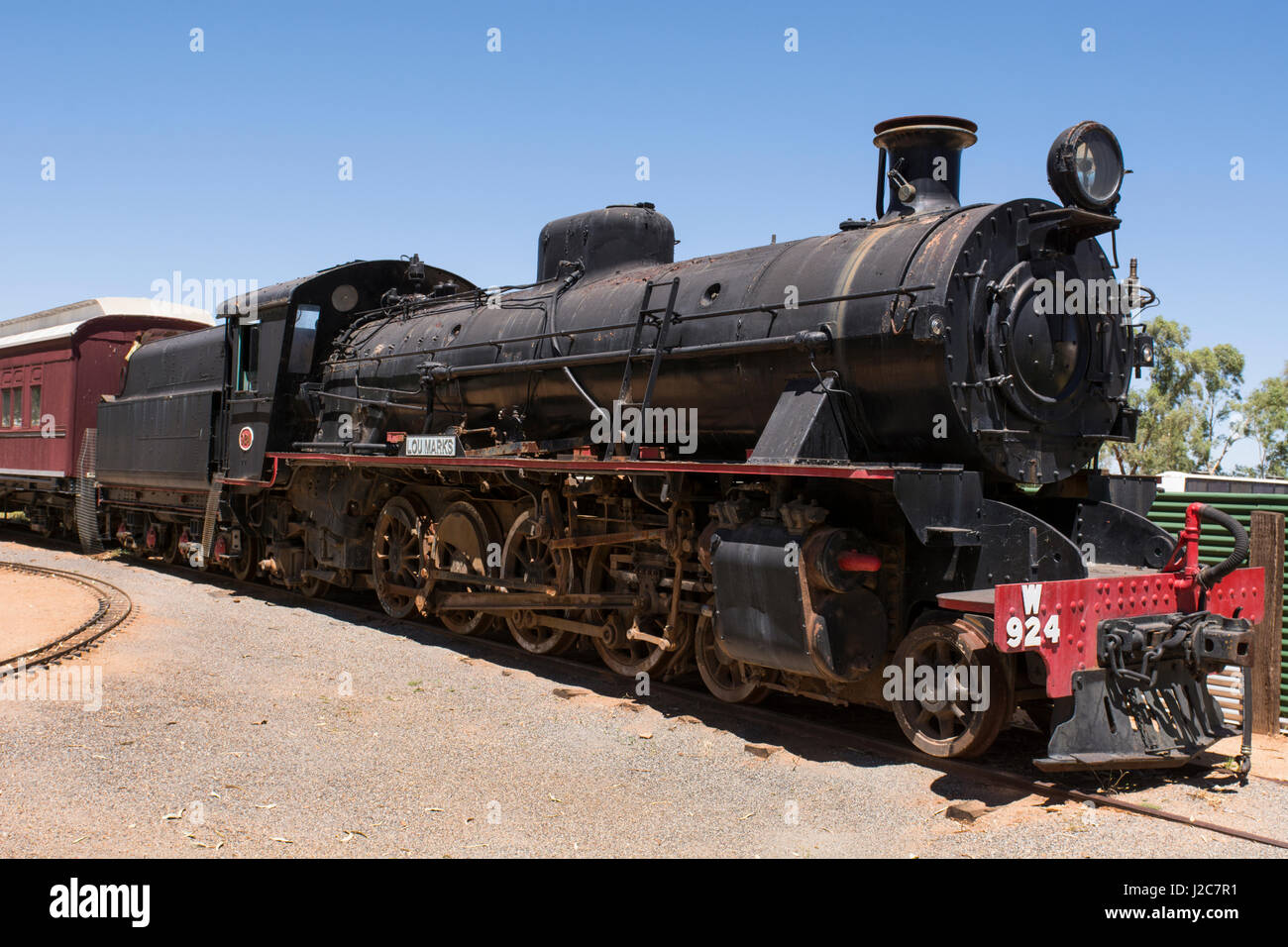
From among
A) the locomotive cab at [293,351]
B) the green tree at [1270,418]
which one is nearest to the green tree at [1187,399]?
the green tree at [1270,418]

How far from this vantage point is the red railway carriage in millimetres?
16781

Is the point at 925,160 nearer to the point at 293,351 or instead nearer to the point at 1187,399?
the point at 293,351

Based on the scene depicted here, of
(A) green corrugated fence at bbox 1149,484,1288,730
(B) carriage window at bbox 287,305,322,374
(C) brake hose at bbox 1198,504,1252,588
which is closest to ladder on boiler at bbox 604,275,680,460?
(C) brake hose at bbox 1198,504,1252,588

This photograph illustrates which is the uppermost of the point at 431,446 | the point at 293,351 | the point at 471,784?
the point at 293,351

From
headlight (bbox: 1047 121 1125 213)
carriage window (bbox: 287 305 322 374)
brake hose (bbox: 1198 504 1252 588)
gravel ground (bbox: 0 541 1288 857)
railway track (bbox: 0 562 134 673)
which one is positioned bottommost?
gravel ground (bbox: 0 541 1288 857)

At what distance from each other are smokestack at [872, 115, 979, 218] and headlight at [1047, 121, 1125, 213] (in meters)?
0.78

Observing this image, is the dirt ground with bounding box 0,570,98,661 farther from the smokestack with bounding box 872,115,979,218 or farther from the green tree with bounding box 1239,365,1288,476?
the green tree with bounding box 1239,365,1288,476

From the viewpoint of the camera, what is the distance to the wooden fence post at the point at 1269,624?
700 centimetres

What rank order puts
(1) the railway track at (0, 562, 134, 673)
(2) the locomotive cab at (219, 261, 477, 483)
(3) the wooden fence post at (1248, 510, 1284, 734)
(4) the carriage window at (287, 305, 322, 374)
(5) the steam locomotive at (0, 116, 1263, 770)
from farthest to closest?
1. (4) the carriage window at (287, 305, 322, 374)
2. (2) the locomotive cab at (219, 261, 477, 483)
3. (1) the railway track at (0, 562, 134, 673)
4. (3) the wooden fence post at (1248, 510, 1284, 734)
5. (5) the steam locomotive at (0, 116, 1263, 770)

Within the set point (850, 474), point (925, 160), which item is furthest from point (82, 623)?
point (925, 160)

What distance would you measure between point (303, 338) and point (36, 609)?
13.2 ft

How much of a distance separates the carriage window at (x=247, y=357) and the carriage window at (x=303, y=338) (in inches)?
29.1

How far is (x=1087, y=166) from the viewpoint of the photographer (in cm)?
663
